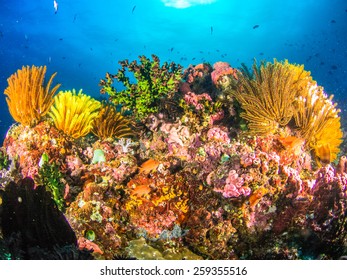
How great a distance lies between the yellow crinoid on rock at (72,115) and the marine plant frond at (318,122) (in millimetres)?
4661

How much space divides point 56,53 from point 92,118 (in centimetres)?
6297

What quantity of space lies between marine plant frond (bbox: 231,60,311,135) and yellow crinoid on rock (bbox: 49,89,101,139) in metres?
3.53

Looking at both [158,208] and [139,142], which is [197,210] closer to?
[158,208]

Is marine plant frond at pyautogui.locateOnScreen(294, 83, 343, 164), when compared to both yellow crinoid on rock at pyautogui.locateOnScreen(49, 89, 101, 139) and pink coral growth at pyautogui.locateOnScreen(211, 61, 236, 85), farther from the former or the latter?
yellow crinoid on rock at pyautogui.locateOnScreen(49, 89, 101, 139)

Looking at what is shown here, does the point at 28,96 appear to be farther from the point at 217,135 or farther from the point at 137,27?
the point at 137,27

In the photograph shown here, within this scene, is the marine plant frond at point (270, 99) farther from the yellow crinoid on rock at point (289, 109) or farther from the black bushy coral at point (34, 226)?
the black bushy coral at point (34, 226)

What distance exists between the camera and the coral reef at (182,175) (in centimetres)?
368

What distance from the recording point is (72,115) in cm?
546

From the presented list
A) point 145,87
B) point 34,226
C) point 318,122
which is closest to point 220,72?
point 145,87

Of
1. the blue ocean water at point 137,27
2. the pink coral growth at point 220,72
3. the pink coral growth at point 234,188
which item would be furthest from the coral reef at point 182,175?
the blue ocean water at point 137,27

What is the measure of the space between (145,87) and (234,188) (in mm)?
3222

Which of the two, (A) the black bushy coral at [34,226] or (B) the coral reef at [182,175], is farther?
(A) the black bushy coral at [34,226]

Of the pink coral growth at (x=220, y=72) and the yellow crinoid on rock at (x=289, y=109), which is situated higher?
the pink coral growth at (x=220, y=72)

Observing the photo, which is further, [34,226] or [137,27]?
[137,27]
